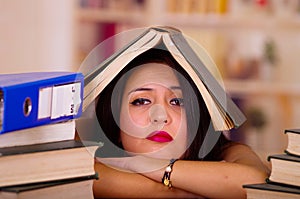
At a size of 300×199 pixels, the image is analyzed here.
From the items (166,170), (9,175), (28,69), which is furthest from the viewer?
(28,69)

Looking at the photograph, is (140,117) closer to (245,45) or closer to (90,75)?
(90,75)

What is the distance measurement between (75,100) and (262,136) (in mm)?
3317

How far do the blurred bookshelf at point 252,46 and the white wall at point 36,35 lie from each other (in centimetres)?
40

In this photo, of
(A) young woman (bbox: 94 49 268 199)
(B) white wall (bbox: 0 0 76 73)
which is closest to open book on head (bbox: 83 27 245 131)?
(A) young woman (bbox: 94 49 268 199)

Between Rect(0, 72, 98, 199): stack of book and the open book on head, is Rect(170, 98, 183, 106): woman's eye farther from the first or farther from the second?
Rect(0, 72, 98, 199): stack of book

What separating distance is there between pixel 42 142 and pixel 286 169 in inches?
12.7

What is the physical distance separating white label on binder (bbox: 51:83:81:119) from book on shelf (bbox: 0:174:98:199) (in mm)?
89

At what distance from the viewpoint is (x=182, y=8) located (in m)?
4.02

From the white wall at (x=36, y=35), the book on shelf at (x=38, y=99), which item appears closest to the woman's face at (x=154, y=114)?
the book on shelf at (x=38, y=99)

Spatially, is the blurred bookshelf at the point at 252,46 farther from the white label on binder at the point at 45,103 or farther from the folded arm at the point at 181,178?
the white label on binder at the point at 45,103

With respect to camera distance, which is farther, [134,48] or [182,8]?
[182,8]

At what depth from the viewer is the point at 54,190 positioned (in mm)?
815

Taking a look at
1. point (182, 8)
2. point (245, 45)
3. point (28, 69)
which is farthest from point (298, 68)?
point (28, 69)

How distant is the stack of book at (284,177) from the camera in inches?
33.9
